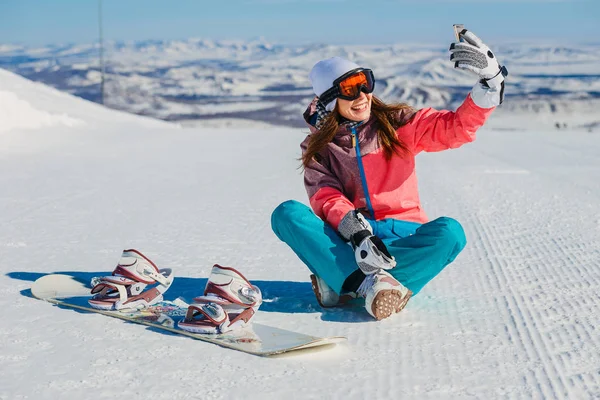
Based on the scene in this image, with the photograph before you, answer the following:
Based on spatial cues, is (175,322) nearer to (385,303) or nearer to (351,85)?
(385,303)

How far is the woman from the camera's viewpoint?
2.81 m

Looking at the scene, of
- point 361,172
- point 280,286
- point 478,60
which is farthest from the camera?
point 280,286

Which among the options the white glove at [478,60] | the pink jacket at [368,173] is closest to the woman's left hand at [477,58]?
the white glove at [478,60]

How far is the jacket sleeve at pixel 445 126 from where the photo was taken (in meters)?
2.79

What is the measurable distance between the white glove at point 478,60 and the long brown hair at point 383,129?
33cm

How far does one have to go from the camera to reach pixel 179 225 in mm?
4785

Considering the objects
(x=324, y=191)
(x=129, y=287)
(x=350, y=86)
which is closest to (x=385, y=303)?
(x=324, y=191)

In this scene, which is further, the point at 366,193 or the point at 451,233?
the point at 366,193

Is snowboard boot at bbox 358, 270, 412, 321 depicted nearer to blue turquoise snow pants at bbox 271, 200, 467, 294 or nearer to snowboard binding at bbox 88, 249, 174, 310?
blue turquoise snow pants at bbox 271, 200, 467, 294

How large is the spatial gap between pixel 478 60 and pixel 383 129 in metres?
0.45

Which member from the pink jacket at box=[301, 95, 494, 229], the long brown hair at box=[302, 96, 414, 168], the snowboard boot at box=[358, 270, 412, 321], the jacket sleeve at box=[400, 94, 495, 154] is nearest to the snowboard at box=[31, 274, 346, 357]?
the snowboard boot at box=[358, 270, 412, 321]

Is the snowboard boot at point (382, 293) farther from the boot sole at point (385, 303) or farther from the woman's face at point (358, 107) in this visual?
the woman's face at point (358, 107)

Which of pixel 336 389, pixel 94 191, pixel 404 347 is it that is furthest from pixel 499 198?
pixel 336 389

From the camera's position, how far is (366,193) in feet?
9.83
